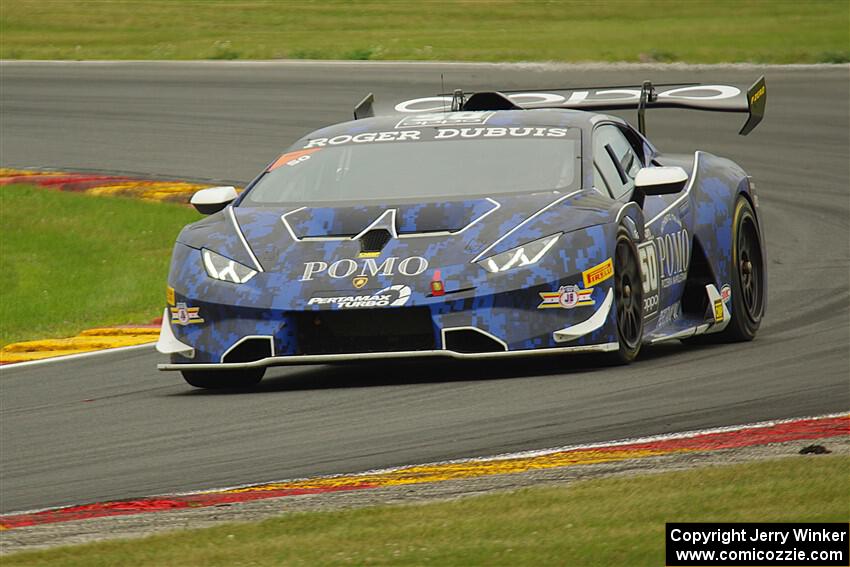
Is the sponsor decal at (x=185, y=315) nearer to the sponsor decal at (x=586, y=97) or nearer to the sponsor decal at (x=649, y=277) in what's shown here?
the sponsor decal at (x=649, y=277)

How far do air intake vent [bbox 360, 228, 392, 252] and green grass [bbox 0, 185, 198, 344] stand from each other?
13.7ft

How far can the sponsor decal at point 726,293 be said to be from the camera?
9.46m

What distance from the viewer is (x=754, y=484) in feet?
17.2

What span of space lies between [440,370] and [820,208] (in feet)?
27.7

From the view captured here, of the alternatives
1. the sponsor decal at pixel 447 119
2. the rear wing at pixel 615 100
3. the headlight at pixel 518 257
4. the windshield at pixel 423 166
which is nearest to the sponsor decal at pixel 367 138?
the windshield at pixel 423 166

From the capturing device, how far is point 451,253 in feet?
25.8

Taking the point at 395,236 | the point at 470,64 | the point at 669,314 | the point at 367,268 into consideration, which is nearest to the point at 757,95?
the point at 669,314

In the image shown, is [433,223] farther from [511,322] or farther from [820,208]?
[820,208]

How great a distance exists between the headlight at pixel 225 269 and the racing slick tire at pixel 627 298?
5.59 feet

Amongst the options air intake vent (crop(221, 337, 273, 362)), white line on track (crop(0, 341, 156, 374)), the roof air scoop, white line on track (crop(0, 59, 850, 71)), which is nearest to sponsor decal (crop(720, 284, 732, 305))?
the roof air scoop

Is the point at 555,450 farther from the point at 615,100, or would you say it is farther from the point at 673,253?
the point at 615,100

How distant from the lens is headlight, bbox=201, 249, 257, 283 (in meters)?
8.05

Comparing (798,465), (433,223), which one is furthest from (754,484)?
(433,223)

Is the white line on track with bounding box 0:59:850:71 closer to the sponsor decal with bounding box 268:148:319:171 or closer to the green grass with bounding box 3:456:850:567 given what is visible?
the sponsor decal with bounding box 268:148:319:171
